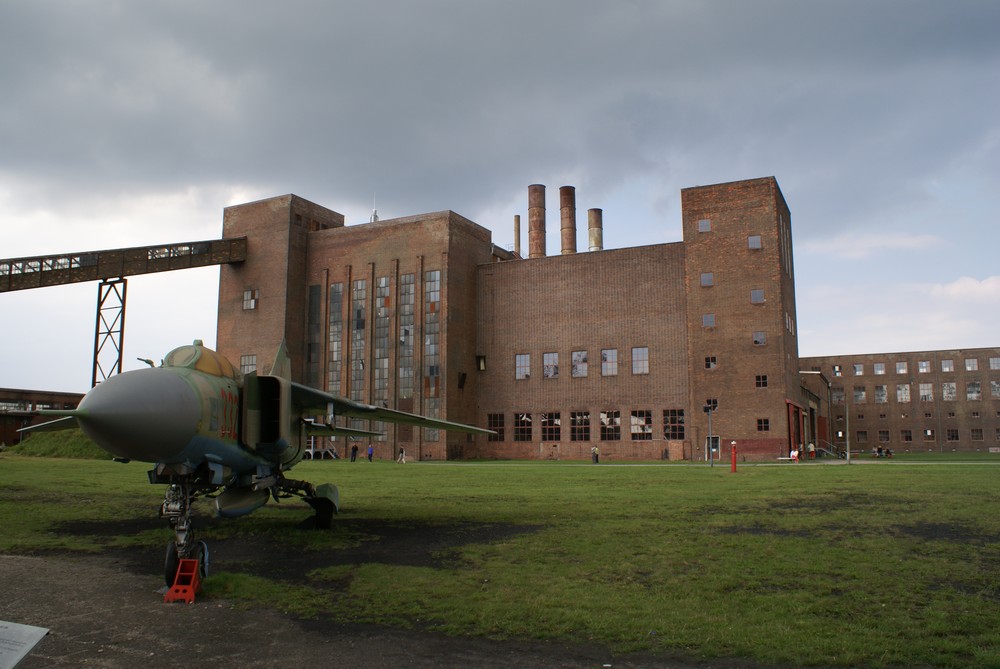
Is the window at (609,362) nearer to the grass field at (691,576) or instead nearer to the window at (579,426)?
the window at (579,426)

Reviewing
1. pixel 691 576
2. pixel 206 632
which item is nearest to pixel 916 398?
pixel 691 576

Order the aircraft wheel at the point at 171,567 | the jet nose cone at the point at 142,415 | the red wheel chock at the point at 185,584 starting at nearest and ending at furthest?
the jet nose cone at the point at 142,415 < the red wheel chock at the point at 185,584 < the aircraft wheel at the point at 171,567

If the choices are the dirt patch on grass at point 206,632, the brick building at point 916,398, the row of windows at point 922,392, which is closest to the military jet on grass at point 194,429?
the dirt patch on grass at point 206,632

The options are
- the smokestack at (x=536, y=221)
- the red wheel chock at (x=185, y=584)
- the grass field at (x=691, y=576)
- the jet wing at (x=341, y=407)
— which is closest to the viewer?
the grass field at (x=691, y=576)

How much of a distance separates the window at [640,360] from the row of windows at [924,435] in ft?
158

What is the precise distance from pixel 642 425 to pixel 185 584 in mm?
49927

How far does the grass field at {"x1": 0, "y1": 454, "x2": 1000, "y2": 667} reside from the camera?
6152mm

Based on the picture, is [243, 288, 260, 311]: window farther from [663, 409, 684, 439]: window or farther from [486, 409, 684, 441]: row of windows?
[663, 409, 684, 439]: window

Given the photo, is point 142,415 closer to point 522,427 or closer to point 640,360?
point 640,360

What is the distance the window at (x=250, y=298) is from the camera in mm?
64188

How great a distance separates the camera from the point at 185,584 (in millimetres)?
7910

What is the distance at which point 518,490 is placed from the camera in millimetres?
21578

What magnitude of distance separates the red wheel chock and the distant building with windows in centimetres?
4468

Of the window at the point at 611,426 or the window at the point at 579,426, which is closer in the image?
the window at the point at 611,426
